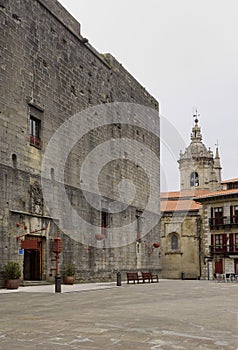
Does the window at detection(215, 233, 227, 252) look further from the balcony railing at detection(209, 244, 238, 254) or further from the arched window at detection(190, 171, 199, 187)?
the arched window at detection(190, 171, 199, 187)

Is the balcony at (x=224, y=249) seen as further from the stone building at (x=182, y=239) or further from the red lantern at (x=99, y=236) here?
the red lantern at (x=99, y=236)

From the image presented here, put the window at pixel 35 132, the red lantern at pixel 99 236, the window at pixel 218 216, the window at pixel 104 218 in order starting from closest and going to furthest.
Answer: the window at pixel 35 132
the red lantern at pixel 99 236
the window at pixel 104 218
the window at pixel 218 216

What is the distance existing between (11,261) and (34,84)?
26.2 feet

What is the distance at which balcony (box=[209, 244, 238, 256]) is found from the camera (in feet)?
135

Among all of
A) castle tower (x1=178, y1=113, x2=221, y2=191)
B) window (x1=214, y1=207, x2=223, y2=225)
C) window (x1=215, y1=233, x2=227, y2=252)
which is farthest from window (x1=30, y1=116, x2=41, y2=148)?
castle tower (x1=178, y1=113, x2=221, y2=191)

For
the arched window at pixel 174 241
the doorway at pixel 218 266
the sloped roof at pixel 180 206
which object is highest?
the sloped roof at pixel 180 206

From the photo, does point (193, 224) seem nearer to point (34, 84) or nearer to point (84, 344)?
point (34, 84)

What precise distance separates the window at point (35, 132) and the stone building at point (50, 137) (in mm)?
49

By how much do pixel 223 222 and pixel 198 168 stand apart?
25.4 metres

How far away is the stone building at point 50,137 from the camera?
69.1 feet

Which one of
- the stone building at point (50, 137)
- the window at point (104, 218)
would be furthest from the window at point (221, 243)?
the window at point (104, 218)

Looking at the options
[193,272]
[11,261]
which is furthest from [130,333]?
[193,272]

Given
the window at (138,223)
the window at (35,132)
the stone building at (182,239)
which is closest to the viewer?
the window at (35,132)

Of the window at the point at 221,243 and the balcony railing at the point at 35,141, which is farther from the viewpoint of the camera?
the window at the point at 221,243
